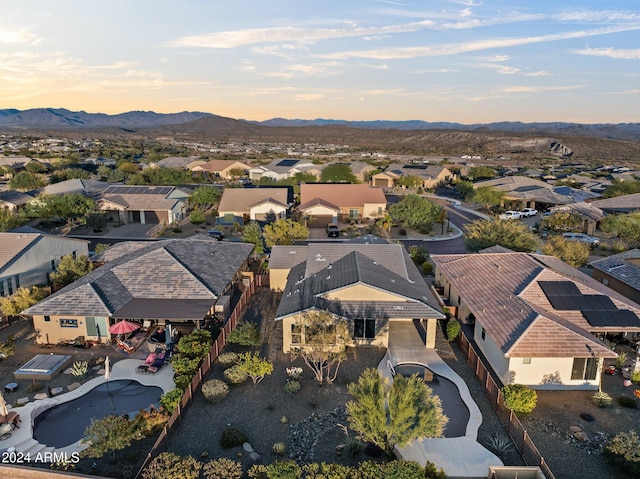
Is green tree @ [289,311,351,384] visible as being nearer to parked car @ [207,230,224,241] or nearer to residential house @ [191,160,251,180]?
parked car @ [207,230,224,241]

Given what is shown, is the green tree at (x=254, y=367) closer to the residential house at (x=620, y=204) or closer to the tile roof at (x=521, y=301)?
the tile roof at (x=521, y=301)

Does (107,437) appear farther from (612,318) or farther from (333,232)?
(333,232)

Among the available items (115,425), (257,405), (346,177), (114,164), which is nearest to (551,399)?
(257,405)

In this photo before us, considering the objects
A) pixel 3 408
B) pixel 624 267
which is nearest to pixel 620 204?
pixel 624 267

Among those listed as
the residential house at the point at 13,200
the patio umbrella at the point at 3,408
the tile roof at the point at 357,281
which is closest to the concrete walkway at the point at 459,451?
the tile roof at the point at 357,281

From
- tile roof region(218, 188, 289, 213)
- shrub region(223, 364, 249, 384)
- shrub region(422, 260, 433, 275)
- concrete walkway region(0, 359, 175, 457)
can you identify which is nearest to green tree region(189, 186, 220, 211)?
tile roof region(218, 188, 289, 213)

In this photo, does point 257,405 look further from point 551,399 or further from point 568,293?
point 568,293
